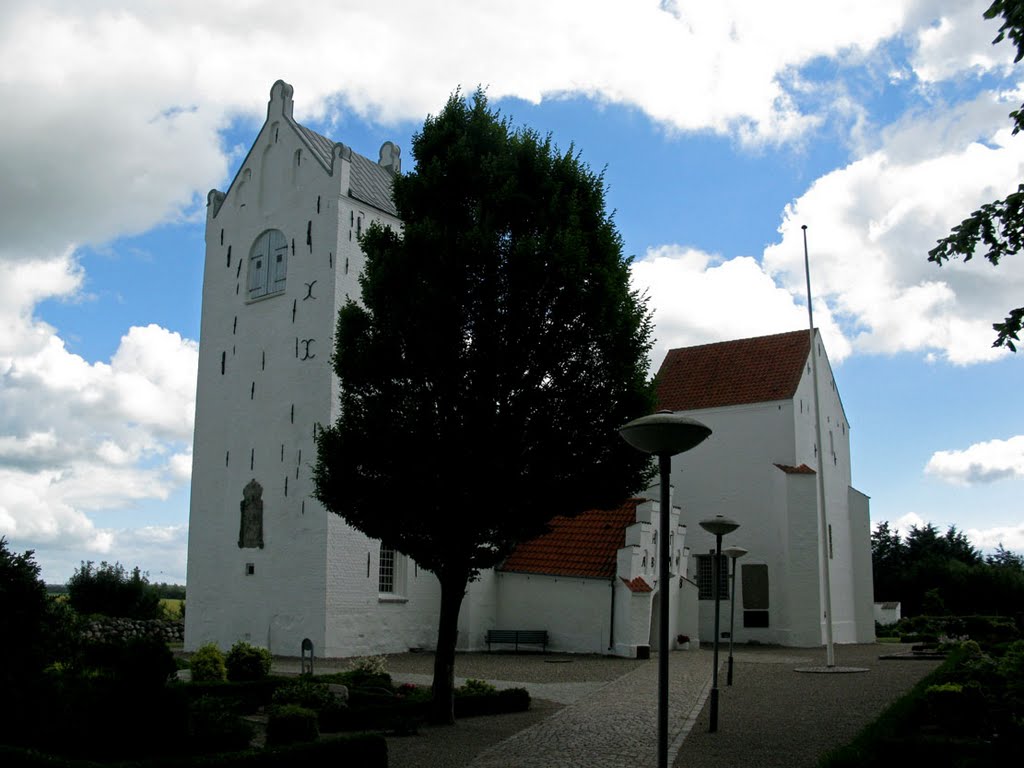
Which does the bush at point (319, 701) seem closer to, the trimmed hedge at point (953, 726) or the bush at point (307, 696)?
the bush at point (307, 696)

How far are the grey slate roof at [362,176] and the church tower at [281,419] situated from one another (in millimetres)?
119

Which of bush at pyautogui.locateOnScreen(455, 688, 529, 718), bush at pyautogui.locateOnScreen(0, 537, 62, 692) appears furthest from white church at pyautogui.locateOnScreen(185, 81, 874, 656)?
bush at pyautogui.locateOnScreen(0, 537, 62, 692)

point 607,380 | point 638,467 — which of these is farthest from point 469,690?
point 607,380

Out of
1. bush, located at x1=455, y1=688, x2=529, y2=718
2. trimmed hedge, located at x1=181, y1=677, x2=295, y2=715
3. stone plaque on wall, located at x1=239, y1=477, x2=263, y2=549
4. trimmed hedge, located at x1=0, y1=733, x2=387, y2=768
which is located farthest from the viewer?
stone plaque on wall, located at x1=239, y1=477, x2=263, y2=549

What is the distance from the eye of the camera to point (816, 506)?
107 feet

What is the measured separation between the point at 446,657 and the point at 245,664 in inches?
229

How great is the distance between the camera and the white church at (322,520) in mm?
25734

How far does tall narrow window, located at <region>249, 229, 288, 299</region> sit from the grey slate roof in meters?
2.67

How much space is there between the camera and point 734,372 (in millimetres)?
36406

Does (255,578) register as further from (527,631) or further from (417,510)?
(417,510)

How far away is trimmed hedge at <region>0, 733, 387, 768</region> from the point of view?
26.2 ft

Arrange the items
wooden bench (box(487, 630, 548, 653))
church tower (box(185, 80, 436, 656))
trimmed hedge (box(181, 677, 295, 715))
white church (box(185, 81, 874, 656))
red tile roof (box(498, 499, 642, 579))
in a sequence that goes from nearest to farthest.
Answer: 1. trimmed hedge (box(181, 677, 295, 715))
2. church tower (box(185, 80, 436, 656))
3. white church (box(185, 81, 874, 656))
4. red tile roof (box(498, 499, 642, 579))
5. wooden bench (box(487, 630, 548, 653))

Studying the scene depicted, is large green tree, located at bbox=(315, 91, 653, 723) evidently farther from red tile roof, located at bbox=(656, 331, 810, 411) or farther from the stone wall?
red tile roof, located at bbox=(656, 331, 810, 411)

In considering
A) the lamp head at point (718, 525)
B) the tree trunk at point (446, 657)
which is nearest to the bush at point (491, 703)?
the tree trunk at point (446, 657)
